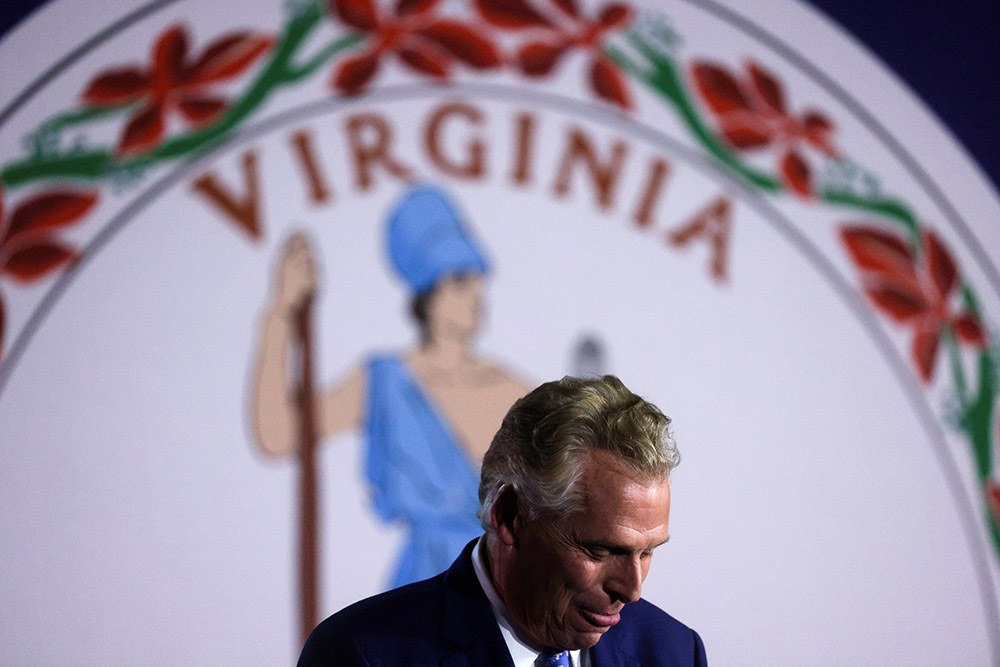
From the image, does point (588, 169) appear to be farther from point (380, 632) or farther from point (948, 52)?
point (380, 632)

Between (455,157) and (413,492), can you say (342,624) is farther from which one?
(455,157)

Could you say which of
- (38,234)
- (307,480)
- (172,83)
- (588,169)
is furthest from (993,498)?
(38,234)

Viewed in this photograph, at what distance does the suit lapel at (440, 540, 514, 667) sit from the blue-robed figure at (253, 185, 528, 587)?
1408 millimetres

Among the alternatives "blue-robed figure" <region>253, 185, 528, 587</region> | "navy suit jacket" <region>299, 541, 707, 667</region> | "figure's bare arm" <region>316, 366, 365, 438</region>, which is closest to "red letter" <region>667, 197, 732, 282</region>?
"blue-robed figure" <region>253, 185, 528, 587</region>

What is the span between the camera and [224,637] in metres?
2.77

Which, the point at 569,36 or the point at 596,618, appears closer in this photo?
the point at 596,618

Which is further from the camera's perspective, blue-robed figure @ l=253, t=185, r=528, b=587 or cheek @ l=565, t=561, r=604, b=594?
blue-robed figure @ l=253, t=185, r=528, b=587

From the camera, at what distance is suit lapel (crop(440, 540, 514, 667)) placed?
1.43 metres

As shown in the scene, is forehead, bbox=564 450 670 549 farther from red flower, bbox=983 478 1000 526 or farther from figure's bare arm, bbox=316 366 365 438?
red flower, bbox=983 478 1000 526

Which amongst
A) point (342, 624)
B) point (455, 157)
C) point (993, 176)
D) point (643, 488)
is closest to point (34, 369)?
point (455, 157)

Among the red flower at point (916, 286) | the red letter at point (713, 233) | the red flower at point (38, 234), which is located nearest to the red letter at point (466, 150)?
the red letter at point (713, 233)

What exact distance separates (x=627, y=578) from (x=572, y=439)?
0.69 feet

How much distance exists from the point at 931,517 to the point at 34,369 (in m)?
2.62

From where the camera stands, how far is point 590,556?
1.40 metres
